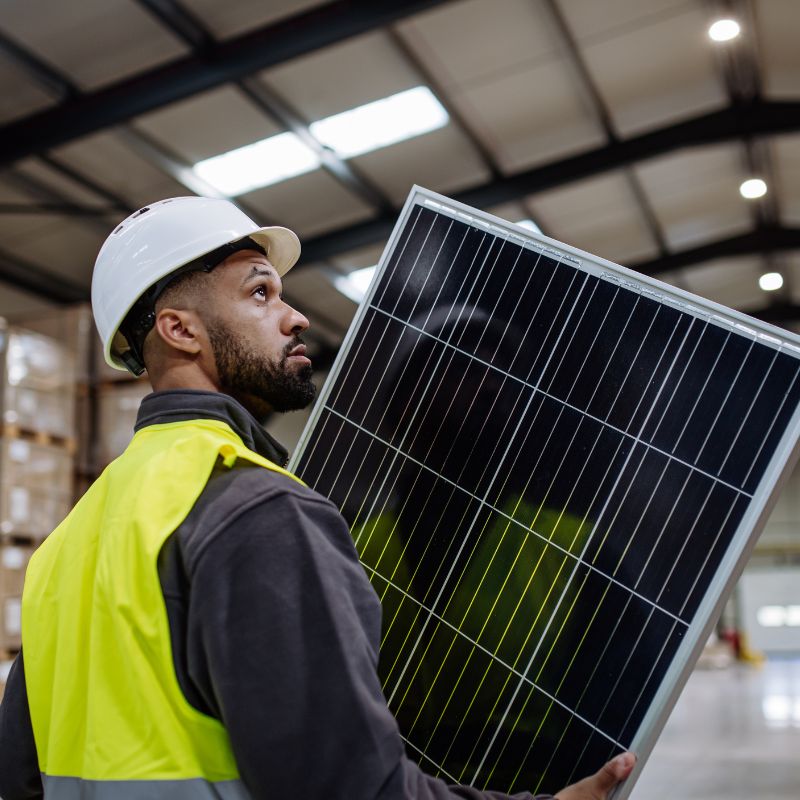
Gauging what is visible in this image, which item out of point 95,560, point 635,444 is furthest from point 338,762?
point 635,444

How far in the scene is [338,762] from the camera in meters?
1.43

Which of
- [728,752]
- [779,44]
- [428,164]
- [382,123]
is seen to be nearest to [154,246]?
[728,752]

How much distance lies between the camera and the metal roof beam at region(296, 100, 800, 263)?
50.0ft

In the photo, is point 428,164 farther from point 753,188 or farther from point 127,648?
point 127,648

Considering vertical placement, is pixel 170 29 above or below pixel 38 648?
above

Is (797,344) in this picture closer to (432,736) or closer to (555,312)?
(555,312)

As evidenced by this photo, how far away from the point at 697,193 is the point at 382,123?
799 cm

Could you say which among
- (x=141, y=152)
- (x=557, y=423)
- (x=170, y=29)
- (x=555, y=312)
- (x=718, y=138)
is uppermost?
(x=718, y=138)

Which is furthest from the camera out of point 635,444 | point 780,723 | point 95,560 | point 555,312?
point 780,723

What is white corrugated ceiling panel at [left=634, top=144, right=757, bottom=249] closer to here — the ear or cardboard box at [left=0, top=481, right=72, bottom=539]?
cardboard box at [left=0, top=481, right=72, bottom=539]

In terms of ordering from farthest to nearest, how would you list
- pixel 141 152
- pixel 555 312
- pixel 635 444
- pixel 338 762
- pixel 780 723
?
pixel 141 152
pixel 780 723
pixel 555 312
pixel 635 444
pixel 338 762

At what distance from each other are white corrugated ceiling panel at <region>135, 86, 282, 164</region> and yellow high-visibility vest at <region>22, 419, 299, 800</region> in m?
11.4

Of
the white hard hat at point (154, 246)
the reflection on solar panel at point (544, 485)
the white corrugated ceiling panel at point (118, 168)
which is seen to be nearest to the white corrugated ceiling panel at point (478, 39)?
the white corrugated ceiling panel at point (118, 168)

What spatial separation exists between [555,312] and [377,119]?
12.1 metres
